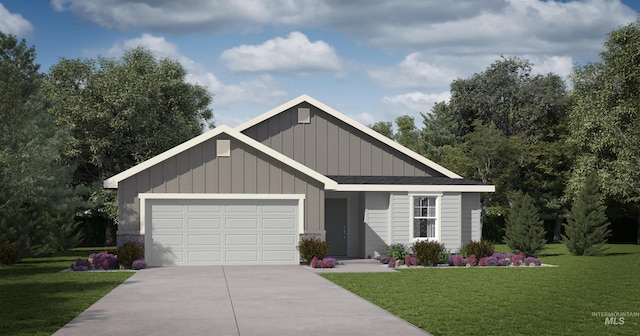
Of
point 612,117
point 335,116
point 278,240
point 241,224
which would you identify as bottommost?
point 278,240

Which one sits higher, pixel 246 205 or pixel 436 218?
pixel 246 205

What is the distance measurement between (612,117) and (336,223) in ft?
69.0

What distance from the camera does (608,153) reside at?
46.2 meters

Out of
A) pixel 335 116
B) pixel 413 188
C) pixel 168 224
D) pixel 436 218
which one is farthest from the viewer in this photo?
pixel 335 116

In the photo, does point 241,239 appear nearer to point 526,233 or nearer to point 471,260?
point 471,260

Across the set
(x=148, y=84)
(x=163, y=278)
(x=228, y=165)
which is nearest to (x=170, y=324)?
(x=163, y=278)

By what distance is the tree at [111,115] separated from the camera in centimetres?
4212

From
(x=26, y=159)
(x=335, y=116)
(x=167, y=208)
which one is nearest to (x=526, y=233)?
(x=335, y=116)

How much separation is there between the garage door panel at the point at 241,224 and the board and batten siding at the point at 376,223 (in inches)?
184

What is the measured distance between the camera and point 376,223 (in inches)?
1141

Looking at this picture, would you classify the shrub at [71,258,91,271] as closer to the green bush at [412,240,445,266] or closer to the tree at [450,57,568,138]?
the green bush at [412,240,445,266]

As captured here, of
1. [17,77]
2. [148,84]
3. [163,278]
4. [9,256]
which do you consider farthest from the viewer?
[148,84]

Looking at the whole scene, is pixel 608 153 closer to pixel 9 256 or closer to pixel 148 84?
pixel 148 84

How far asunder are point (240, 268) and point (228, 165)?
354 cm
